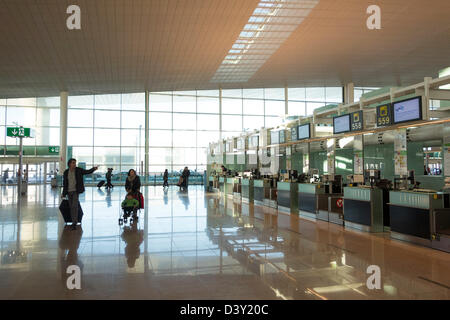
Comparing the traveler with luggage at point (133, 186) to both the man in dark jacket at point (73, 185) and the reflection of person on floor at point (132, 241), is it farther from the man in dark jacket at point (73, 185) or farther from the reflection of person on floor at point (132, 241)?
the man in dark jacket at point (73, 185)

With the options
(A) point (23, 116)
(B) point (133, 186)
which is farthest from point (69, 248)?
(A) point (23, 116)

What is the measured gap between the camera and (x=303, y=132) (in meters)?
11.0

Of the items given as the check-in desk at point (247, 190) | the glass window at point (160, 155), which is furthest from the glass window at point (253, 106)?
the check-in desk at point (247, 190)

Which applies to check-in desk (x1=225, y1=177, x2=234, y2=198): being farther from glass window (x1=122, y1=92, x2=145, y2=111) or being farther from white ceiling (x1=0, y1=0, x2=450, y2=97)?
glass window (x1=122, y1=92, x2=145, y2=111)

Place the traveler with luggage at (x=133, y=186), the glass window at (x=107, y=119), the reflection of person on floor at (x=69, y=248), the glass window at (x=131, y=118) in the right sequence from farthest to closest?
the glass window at (x=131, y=118) < the glass window at (x=107, y=119) < the traveler with luggage at (x=133, y=186) < the reflection of person on floor at (x=69, y=248)

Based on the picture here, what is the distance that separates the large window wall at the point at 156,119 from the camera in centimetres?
2581

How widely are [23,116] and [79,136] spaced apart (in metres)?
4.84

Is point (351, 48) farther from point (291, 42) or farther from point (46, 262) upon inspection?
point (46, 262)

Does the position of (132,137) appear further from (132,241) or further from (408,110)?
(408,110)

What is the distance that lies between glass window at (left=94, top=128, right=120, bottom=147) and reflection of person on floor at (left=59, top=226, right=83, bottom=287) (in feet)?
63.4

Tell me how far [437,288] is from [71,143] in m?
26.0

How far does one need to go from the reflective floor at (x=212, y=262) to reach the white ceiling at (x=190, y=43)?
6.97 meters

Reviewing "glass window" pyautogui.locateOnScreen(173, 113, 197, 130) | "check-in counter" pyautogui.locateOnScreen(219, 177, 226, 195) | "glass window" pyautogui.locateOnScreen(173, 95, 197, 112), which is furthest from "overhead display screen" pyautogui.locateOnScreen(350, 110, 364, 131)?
"glass window" pyautogui.locateOnScreen(173, 95, 197, 112)

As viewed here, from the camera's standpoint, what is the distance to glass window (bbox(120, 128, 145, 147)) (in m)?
26.2
